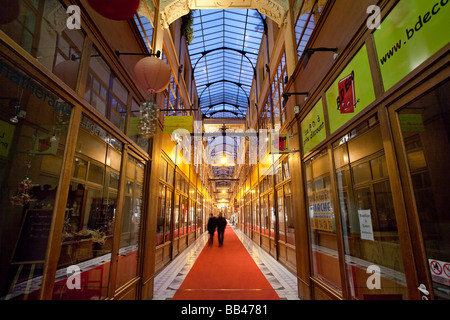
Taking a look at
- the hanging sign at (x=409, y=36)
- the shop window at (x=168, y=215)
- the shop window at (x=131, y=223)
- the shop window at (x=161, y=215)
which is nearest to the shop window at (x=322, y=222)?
the hanging sign at (x=409, y=36)

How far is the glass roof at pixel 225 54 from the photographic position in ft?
31.9

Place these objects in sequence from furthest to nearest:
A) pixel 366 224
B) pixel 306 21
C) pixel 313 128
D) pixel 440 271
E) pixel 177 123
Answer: pixel 177 123
pixel 306 21
pixel 313 128
pixel 366 224
pixel 440 271

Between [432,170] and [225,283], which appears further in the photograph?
[225,283]

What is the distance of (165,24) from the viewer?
192 inches

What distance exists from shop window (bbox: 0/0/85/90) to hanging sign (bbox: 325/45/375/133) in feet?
9.69

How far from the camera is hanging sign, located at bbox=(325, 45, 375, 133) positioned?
7.23 feet

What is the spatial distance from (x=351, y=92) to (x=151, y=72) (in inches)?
96.5

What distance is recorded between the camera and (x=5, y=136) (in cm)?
183

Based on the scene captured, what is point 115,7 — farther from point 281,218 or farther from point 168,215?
point 281,218

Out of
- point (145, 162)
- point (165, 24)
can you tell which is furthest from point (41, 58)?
point (165, 24)

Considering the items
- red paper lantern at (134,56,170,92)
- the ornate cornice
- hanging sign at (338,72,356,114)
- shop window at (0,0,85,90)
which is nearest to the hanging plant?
the ornate cornice

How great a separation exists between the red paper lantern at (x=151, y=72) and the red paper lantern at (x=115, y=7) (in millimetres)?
874

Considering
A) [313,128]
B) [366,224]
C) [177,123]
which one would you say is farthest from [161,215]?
[366,224]
